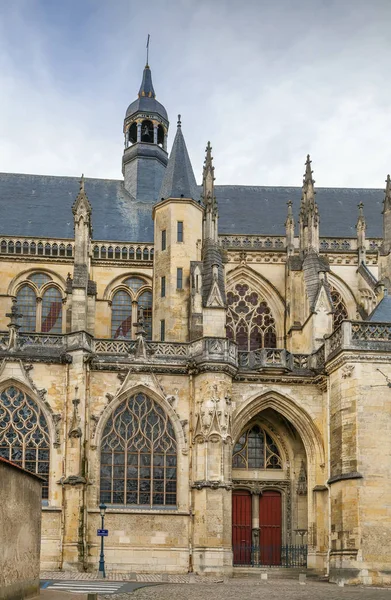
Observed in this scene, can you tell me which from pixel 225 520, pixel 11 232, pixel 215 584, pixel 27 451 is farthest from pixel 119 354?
pixel 11 232

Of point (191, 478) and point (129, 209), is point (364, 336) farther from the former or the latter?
point (129, 209)

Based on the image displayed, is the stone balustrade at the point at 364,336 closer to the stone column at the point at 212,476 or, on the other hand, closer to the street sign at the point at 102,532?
the stone column at the point at 212,476

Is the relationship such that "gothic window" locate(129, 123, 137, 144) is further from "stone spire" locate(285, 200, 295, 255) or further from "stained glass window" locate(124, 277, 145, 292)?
"stone spire" locate(285, 200, 295, 255)

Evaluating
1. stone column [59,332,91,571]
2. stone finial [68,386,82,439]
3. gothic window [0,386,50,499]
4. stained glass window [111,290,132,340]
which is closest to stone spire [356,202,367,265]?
stained glass window [111,290,132,340]

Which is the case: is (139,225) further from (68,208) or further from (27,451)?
(27,451)

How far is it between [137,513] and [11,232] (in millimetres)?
14377

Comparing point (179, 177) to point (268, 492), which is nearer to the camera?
point (268, 492)

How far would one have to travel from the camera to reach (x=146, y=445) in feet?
95.6

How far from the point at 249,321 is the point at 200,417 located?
29.5 feet

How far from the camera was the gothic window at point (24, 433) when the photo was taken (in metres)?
28.4

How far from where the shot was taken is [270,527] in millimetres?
30688

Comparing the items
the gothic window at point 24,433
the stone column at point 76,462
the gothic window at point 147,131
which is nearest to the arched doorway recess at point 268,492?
the stone column at point 76,462

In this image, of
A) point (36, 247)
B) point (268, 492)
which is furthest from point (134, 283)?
point (268, 492)

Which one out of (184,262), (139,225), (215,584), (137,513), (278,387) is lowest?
(215,584)
